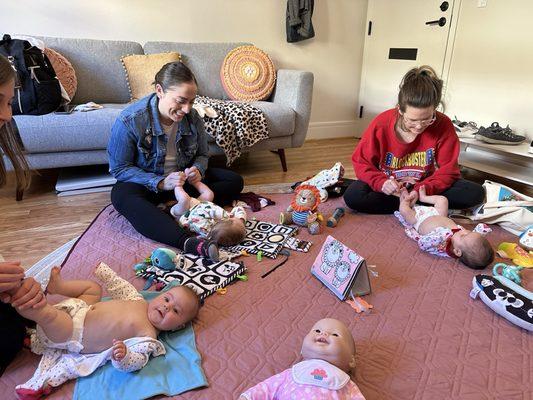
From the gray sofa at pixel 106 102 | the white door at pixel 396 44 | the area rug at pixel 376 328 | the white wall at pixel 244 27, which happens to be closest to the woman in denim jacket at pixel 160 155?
the area rug at pixel 376 328

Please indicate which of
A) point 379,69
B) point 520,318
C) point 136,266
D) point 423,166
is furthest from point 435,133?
point 379,69

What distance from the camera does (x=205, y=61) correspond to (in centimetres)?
279

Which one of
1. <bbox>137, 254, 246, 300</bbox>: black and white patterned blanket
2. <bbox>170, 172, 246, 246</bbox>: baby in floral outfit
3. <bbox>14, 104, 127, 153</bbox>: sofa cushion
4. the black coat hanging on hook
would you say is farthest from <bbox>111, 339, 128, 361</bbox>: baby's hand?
the black coat hanging on hook

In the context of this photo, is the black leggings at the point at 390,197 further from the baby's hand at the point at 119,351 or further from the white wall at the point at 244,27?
the white wall at the point at 244,27

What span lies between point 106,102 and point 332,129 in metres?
2.08

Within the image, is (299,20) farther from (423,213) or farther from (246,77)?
(423,213)

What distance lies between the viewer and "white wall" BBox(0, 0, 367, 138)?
101 inches

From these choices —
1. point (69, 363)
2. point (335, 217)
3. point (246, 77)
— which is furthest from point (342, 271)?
point (246, 77)

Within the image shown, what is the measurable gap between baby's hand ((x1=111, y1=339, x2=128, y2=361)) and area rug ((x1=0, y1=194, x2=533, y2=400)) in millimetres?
144

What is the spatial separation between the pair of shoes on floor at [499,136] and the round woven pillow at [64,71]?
2.52 metres

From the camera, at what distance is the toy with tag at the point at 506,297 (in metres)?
1.19

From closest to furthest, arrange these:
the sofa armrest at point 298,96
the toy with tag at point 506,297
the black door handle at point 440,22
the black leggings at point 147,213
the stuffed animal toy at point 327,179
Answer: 1. the toy with tag at point 506,297
2. the black leggings at point 147,213
3. the stuffed animal toy at point 327,179
4. the sofa armrest at point 298,96
5. the black door handle at point 440,22

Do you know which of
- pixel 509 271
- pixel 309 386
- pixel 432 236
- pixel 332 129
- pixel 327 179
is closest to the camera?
pixel 309 386

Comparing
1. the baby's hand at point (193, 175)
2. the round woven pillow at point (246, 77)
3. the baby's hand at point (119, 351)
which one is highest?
the round woven pillow at point (246, 77)
